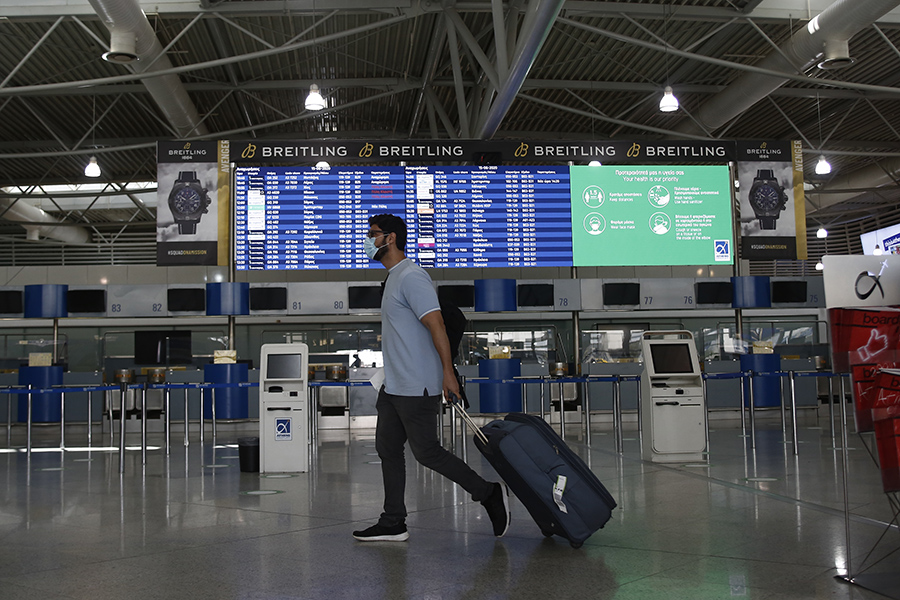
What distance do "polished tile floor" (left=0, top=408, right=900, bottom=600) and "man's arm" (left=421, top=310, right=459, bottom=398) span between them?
0.77 metres

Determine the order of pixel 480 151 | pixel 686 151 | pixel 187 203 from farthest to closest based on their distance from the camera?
pixel 686 151 → pixel 480 151 → pixel 187 203

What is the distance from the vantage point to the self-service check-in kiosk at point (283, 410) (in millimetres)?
7570

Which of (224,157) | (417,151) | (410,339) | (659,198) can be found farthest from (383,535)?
(659,198)

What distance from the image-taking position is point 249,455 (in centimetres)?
762

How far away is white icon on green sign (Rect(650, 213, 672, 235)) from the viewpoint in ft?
35.8

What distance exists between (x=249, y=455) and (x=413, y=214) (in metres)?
4.35

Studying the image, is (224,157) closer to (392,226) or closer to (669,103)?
(669,103)

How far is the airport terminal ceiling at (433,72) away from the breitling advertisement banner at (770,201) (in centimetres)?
139

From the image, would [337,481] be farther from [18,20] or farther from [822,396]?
[822,396]

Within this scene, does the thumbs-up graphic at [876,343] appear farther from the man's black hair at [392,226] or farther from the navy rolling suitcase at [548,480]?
the man's black hair at [392,226]

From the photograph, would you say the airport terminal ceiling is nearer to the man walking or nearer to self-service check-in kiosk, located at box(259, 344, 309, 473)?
self-service check-in kiosk, located at box(259, 344, 309, 473)

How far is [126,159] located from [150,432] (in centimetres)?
734

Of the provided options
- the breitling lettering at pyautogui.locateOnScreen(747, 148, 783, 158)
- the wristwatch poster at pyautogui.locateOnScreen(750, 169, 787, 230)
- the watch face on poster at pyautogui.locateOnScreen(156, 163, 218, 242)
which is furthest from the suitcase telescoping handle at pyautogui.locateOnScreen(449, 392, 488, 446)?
the breitling lettering at pyautogui.locateOnScreen(747, 148, 783, 158)

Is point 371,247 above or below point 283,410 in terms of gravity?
above
